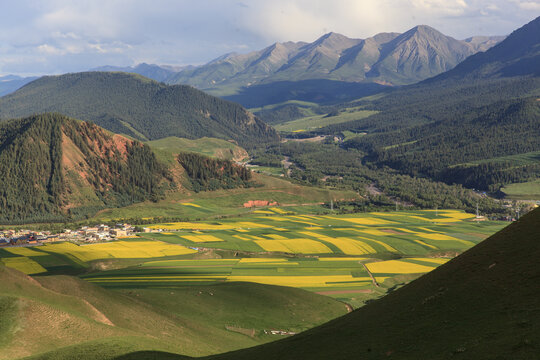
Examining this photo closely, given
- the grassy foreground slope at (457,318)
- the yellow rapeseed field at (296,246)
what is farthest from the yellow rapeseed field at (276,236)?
the grassy foreground slope at (457,318)

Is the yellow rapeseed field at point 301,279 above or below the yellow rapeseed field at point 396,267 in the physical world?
above

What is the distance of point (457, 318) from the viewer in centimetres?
4244

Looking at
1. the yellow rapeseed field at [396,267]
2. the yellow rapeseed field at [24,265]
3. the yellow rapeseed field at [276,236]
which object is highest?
the yellow rapeseed field at [24,265]

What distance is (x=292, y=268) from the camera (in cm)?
14175

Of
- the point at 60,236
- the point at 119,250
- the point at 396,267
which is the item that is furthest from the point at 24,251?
the point at 396,267

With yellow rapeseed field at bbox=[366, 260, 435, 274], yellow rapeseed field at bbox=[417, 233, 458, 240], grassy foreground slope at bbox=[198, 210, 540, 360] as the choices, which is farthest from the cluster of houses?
grassy foreground slope at bbox=[198, 210, 540, 360]

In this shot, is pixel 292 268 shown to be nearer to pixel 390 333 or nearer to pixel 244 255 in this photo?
pixel 244 255

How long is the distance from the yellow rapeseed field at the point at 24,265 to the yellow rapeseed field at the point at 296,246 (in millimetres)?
71521

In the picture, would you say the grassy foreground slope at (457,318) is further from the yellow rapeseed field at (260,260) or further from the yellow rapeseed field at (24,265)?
the yellow rapeseed field at (24,265)

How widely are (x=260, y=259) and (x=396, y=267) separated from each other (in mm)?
41657

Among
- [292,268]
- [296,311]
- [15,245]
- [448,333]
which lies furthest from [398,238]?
[448,333]

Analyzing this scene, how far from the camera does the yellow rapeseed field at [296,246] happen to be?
167750 millimetres

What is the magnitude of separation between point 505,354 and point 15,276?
68332mm

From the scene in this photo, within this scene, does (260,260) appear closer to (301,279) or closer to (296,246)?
(296,246)
